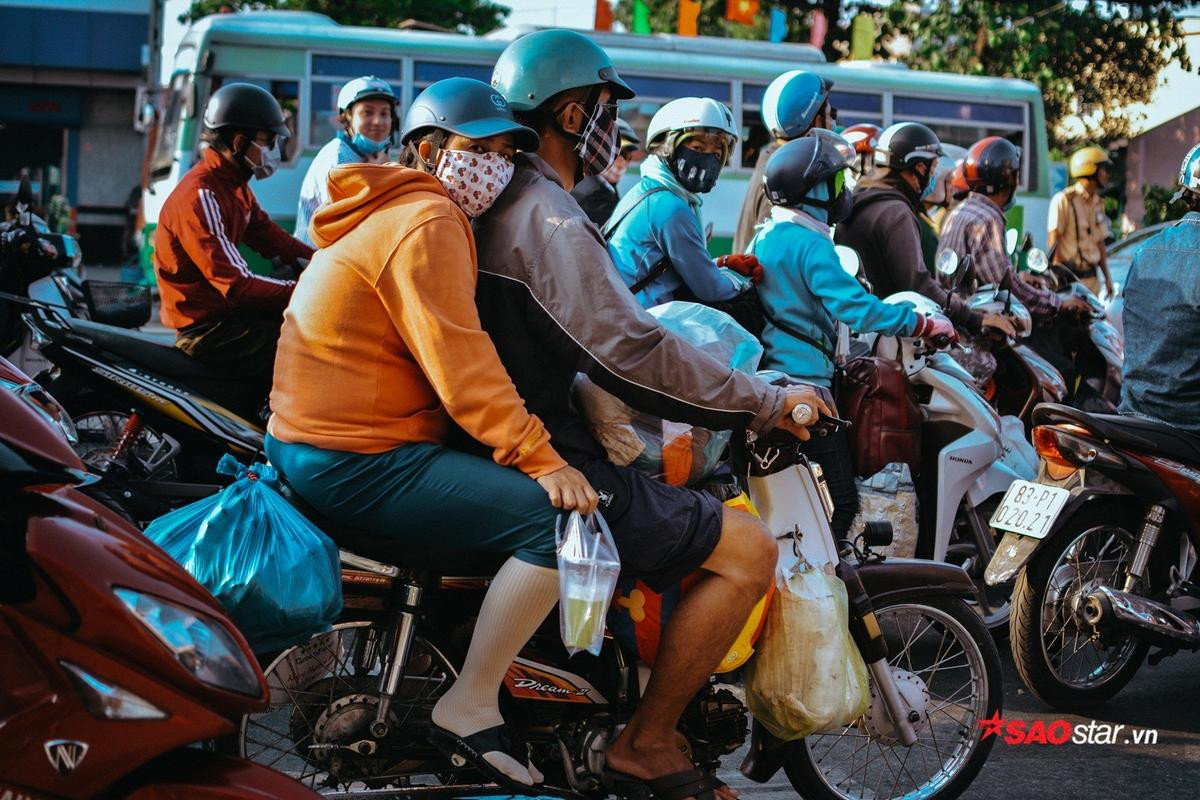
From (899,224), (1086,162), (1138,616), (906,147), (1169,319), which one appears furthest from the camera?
(1086,162)

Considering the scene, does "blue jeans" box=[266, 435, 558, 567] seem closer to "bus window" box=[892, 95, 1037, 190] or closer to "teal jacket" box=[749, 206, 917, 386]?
"teal jacket" box=[749, 206, 917, 386]

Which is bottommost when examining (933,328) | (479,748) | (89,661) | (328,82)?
(479,748)

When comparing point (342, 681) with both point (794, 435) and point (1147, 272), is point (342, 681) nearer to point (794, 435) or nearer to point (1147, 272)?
point (794, 435)

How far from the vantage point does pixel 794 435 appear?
10.8 ft

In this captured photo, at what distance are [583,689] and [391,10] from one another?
3199cm

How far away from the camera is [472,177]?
3111mm

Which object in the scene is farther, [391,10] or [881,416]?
[391,10]

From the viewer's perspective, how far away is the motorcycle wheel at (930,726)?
145 inches

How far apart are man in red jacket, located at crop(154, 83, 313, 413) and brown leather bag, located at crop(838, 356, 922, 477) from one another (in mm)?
2191

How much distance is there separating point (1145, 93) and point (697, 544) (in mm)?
25218

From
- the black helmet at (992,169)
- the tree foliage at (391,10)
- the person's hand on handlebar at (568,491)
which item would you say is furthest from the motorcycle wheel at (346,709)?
the tree foliage at (391,10)

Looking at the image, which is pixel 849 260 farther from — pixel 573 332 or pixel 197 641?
pixel 197 641

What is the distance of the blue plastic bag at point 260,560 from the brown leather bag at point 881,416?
244 centimetres

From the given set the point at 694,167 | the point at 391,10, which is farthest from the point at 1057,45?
the point at 694,167
